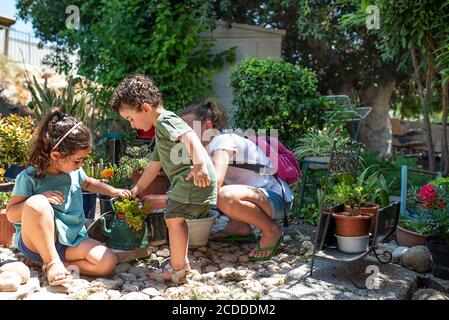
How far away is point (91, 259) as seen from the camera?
8.60ft

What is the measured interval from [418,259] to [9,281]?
2.37 meters

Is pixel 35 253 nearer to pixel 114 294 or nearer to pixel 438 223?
pixel 114 294

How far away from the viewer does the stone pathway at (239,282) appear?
239 cm

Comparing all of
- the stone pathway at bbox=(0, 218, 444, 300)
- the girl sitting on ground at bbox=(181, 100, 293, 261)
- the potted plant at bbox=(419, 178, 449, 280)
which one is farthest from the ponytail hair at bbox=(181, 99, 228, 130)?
the potted plant at bbox=(419, 178, 449, 280)

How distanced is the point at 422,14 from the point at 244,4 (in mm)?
3488

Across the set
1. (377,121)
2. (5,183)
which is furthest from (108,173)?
(377,121)

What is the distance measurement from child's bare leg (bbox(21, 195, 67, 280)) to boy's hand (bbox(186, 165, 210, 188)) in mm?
785

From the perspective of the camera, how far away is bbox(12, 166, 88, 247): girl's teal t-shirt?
8.40 ft

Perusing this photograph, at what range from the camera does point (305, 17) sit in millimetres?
6055

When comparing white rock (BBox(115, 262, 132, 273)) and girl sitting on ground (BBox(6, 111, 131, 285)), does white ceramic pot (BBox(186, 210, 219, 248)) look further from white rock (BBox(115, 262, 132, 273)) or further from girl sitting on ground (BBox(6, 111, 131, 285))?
girl sitting on ground (BBox(6, 111, 131, 285))

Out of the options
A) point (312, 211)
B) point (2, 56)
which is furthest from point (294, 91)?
point (2, 56)

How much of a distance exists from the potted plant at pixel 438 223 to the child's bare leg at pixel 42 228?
7.00 feet
